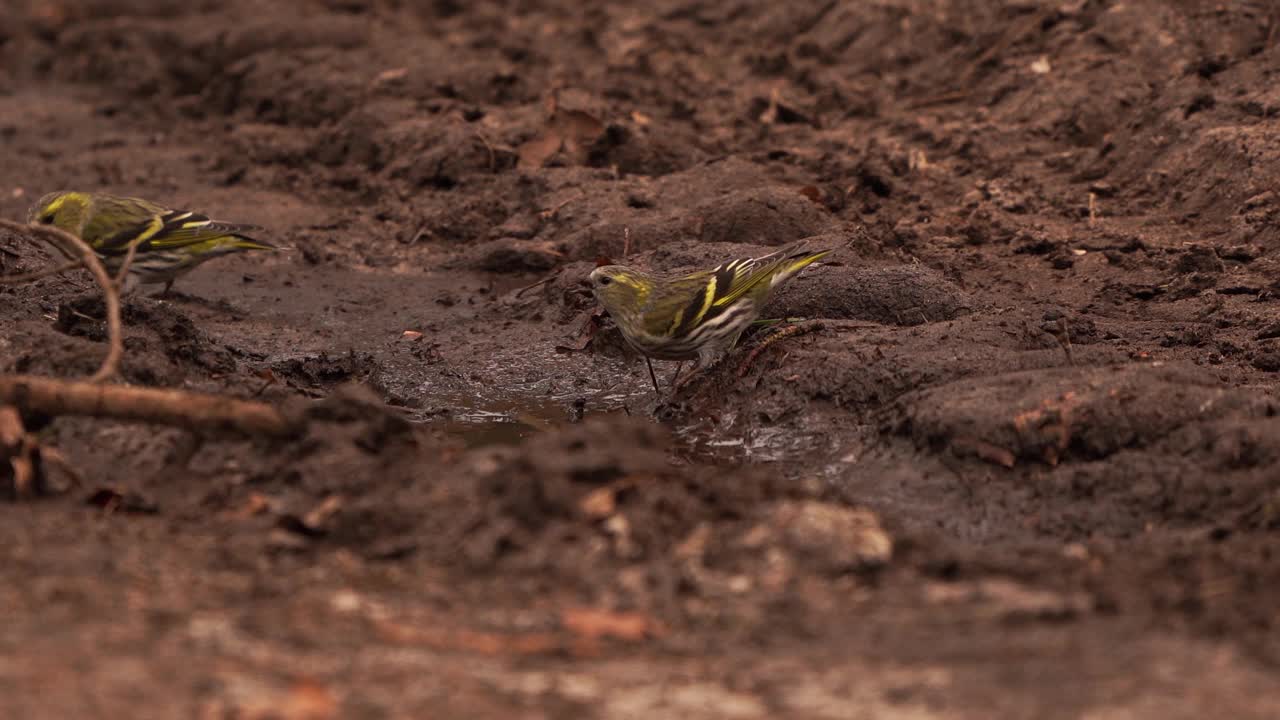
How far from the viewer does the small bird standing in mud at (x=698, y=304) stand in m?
7.52

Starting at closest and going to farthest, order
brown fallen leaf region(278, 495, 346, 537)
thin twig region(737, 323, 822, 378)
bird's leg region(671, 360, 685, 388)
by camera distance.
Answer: brown fallen leaf region(278, 495, 346, 537), thin twig region(737, 323, 822, 378), bird's leg region(671, 360, 685, 388)


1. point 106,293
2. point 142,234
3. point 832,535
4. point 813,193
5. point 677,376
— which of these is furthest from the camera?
point 813,193

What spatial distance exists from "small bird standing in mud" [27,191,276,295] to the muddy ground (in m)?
0.31

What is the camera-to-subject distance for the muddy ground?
3.90 meters

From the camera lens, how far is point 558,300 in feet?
30.3

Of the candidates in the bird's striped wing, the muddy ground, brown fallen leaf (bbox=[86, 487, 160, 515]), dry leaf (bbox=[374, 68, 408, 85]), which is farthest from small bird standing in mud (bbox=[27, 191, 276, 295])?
dry leaf (bbox=[374, 68, 408, 85])

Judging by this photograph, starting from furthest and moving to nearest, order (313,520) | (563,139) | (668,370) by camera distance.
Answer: (563,139), (668,370), (313,520)

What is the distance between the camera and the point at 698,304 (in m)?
7.55

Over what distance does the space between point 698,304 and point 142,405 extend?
3132mm

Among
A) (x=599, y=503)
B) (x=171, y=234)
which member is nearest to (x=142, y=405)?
(x=599, y=503)

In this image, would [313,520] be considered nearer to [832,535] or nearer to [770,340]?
[832,535]

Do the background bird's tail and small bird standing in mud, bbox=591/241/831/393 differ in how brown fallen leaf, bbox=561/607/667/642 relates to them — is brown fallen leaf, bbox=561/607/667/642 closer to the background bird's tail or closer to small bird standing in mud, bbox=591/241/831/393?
small bird standing in mud, bbox=591/241/831/393

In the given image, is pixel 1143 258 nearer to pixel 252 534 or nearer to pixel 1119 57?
pixel 1119 57

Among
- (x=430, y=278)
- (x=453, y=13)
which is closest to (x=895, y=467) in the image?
(x=430, y=278)
